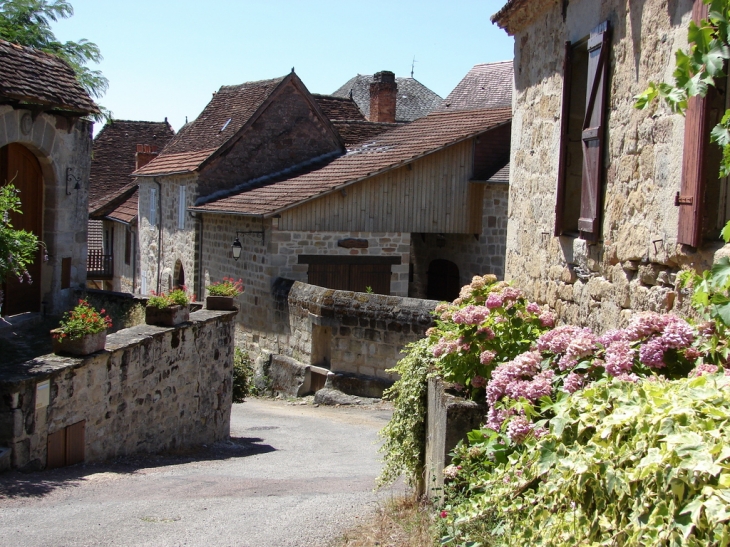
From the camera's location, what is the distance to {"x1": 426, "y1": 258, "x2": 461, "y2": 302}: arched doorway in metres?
20.0

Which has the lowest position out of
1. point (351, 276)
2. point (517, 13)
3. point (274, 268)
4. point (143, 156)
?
point (351, 276)

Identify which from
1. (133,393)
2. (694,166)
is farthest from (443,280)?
(694,166)

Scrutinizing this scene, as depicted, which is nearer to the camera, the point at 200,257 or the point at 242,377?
the point at 242,377

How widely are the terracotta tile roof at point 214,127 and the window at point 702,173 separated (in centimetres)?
1682

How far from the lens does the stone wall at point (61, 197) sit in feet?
36.5

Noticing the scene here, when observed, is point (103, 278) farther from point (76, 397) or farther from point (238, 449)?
point (76, 397)

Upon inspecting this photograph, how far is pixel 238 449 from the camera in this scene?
34.7 ft

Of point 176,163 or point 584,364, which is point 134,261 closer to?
point 176,163

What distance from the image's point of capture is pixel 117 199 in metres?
29.0

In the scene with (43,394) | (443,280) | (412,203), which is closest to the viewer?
(43,394)

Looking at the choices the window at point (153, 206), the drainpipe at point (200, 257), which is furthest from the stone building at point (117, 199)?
the drainpipe at point (200, 257)

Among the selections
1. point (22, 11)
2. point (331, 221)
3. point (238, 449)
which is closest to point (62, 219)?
point (238, 449)

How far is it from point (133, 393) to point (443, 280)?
12433 mm

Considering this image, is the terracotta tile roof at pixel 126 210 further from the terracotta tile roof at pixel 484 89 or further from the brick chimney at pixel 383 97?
the terracotta tile roof at pixel 484 89
